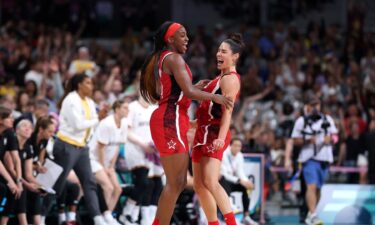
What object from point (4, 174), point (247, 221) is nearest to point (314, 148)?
point (247, 221)

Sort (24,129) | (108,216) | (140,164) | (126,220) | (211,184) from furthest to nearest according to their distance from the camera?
1. (126,220)
2. (140,164)
3. (108,216)
4. (24,129)
5. (211,184)

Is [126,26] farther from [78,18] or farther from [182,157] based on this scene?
[182,157]

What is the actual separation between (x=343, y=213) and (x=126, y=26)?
1135 cm

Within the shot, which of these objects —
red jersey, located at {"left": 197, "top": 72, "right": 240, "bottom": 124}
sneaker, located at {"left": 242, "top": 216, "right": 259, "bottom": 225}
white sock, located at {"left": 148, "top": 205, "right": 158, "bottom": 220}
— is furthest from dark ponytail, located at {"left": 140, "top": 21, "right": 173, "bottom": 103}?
sneaker, located at {"left": 242, "top": 216, "right": 259, "bottom": 225}

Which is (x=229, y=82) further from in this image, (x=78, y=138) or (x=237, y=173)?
(x=237, y=173)

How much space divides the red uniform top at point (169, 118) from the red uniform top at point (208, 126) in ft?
1.79

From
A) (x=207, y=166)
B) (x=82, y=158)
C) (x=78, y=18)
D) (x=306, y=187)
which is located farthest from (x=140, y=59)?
(x=207, y=166)

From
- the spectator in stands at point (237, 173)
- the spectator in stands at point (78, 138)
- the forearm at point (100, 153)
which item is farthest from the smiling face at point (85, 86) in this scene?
the spectator in stands at point (237, 173)

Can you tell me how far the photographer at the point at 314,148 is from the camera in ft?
48.2

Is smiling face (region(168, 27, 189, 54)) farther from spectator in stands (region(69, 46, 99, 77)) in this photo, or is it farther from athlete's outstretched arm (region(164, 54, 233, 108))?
spectator in stands (region(69, 46, 99, 77))

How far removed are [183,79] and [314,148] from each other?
18.2 ft

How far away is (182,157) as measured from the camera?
972 cm

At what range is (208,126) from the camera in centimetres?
1043

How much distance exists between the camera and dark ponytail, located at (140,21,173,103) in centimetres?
980
